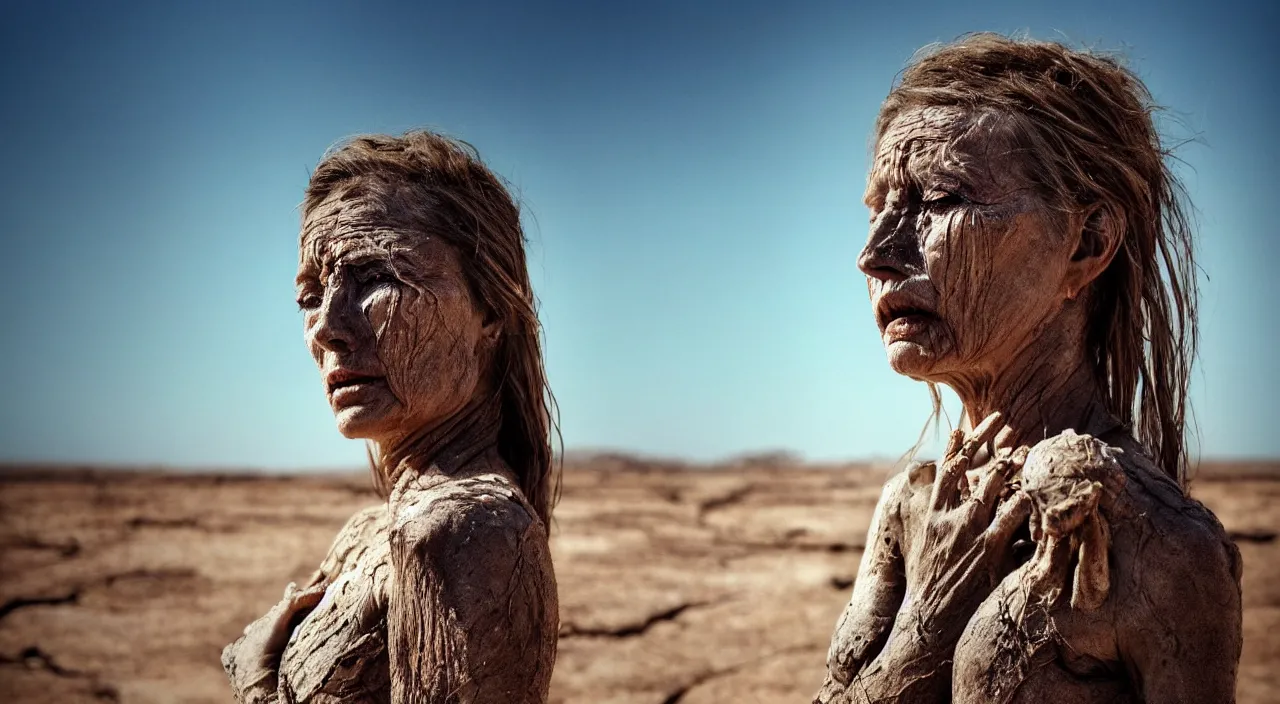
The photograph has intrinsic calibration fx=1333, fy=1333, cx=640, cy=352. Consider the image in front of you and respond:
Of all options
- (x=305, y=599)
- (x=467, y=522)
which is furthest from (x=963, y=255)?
(x=305, y=599)

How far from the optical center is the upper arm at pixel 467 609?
304 centimetres

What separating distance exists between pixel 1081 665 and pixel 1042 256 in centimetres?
86

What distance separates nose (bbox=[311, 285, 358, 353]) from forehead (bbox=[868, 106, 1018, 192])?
4.59ft

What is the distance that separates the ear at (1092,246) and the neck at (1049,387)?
67 mm

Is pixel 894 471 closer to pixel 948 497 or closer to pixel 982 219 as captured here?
pixel 948 497

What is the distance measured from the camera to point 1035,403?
290 cm

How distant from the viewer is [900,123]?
3082 mm

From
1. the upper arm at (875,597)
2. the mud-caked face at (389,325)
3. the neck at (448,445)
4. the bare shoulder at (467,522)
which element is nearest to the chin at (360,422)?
the mud-caked face at (389,325)

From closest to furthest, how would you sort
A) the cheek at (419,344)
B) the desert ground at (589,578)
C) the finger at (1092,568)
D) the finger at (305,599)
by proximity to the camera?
the finger at (1092,568) → the cheek at (419,344) → the finger at (305,599) → the desert ground at (589,578)

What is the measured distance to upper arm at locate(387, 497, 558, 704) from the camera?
304cm

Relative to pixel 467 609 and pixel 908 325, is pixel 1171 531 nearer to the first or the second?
pixel 908 325

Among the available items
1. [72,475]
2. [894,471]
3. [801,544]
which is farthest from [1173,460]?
[72,475]

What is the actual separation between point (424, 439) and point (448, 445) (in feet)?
0.22

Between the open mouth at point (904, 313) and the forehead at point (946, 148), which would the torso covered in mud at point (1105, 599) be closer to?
the open mouth at point (904, 313)
